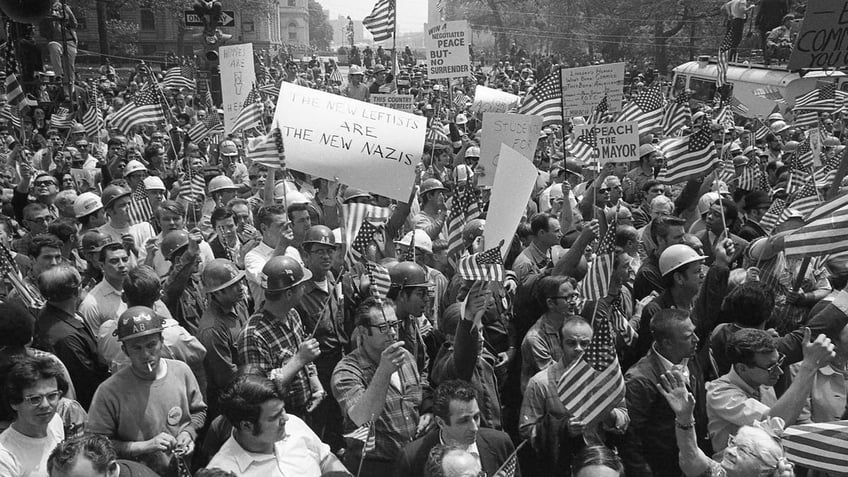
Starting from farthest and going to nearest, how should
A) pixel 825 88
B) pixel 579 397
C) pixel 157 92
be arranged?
1. pixel 825 88
2. pixel 157 92
3. pixel 579 397

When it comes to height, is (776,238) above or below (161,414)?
above

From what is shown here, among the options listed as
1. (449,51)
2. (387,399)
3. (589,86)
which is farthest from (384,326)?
(449,51)

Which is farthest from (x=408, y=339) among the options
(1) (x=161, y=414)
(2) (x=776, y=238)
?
(2) (x=776, y=238)

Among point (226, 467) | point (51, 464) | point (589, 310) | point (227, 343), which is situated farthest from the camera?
point (589, 310)

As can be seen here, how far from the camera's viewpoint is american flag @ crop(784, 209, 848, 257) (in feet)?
18.1

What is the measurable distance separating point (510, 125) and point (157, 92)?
6.01 metres

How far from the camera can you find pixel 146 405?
476 centimetres

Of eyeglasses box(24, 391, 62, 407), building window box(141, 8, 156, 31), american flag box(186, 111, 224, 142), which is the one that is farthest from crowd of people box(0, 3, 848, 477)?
building window box(141, 8, 156, 31)

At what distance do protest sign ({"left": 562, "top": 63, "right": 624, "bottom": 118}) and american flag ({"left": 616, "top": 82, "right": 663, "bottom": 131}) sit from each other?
357 mm

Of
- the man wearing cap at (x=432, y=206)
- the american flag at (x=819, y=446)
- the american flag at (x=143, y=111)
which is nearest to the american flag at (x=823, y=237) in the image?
the american flag at (x=819, y=446)

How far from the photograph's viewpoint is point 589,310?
6.09 m

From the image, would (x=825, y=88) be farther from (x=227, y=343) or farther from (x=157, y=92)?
(x=227, y=343)

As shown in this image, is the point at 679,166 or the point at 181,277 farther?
the point at 679,166

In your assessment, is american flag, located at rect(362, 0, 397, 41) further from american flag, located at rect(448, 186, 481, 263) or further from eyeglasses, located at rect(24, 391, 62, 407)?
eyeglasses, located at rect(24, 391, 62, 407)
